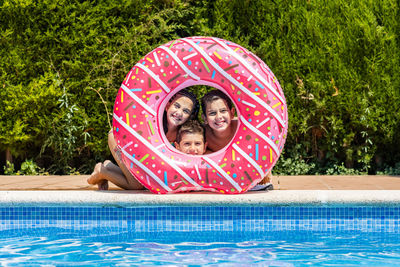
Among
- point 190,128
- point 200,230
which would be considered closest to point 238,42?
point 190,128

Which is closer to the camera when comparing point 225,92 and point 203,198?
point 203,198

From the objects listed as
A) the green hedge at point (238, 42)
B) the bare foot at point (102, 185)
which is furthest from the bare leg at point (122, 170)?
the green hedge at point (238, 42)

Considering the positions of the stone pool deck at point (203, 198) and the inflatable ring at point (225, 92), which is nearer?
the stone pool deck at point (203, 198)

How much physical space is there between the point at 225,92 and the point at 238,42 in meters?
2.44

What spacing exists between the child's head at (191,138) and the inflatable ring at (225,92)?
0.49ft

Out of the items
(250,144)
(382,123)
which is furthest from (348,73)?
(250,144)

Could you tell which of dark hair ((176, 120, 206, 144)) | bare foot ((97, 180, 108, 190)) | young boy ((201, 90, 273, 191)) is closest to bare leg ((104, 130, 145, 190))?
bare foot ((97, 180, 108, 190))

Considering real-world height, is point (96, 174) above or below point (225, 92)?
below

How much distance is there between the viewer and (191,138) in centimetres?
452

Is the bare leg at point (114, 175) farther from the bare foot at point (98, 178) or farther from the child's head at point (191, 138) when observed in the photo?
the child's head at point (191, 138)

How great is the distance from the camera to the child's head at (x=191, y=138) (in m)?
4.51

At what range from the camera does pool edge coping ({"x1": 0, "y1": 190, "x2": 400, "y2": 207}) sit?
4105mm

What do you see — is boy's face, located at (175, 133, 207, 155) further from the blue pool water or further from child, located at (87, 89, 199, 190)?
the blue pool water

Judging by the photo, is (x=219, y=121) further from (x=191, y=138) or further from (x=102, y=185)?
(x=102, y=185)
